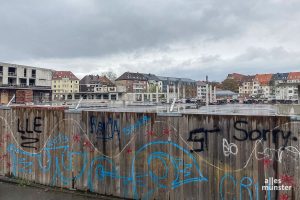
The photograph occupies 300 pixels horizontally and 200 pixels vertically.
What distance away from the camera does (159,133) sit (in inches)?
254

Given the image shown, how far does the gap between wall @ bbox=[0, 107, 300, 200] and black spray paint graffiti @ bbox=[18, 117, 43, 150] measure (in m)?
0.03

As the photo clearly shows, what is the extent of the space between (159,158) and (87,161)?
2093 mm

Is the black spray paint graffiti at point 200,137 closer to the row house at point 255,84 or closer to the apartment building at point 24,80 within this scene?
the apartment building at point 24,80

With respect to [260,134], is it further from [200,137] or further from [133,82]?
[133,82]

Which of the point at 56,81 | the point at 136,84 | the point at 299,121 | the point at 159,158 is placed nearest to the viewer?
the point at 299,121

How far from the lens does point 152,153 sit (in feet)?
21.4

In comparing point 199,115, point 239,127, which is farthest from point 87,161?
point 239,127

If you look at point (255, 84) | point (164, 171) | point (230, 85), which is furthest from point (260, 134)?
point (255, 84)

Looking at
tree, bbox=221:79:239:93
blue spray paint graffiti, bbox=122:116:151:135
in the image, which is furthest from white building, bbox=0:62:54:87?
tree, bbox=221:79:239:93

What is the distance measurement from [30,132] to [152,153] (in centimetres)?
414

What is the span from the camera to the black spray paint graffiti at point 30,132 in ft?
26.9

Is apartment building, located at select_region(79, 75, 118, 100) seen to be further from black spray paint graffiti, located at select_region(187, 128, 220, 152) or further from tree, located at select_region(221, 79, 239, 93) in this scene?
black spray paint graffiti, located at select_region(187, 128, 220, 152)

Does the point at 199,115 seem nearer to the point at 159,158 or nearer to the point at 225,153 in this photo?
the point at 225,153

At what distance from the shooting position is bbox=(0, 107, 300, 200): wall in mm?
5332
